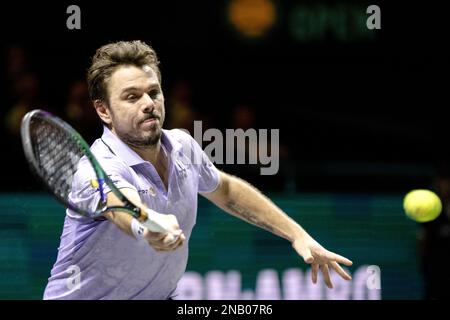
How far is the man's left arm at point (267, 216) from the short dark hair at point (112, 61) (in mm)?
814

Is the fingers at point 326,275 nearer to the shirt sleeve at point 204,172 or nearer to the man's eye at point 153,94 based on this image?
the shirt sleeve at point 204,172

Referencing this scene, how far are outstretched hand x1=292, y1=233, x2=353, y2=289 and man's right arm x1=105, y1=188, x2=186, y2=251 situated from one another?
3.46 feet

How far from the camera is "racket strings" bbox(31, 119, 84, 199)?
4.92 m

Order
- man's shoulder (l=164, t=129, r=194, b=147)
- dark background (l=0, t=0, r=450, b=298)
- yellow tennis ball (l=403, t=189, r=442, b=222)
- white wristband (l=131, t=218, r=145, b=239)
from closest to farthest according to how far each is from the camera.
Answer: white wristband (l=131, t=218, r=145, b=239), man's shoulder (l=164, t=129, r=194, b=147), yellow tennis ball (l=403, t=189, r=442, b=222), dark background (l=0, t=0, r=450, b=298)

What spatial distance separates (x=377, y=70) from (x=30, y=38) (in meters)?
3.88

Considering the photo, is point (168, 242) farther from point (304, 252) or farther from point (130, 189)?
point (304, 252)

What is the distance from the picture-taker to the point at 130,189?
4.80m

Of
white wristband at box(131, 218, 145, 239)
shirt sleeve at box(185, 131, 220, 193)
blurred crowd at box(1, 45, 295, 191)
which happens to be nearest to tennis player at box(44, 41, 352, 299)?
shirt sleeve at box(185, 131, 220, 193)

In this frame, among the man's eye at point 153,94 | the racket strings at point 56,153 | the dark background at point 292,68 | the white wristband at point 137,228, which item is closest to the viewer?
the white wristband at point 137,228

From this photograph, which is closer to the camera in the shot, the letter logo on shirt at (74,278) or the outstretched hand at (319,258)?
the letter logo on shirt at (74,278)

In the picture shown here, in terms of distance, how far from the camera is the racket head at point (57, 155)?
4.69m

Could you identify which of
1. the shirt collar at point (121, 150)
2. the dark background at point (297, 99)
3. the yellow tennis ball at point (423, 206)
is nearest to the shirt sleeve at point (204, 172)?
the shirt collar at point (121, 150)

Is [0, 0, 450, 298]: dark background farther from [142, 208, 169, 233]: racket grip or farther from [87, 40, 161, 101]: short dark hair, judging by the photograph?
[142, 208, 169, 233]: racket grip
